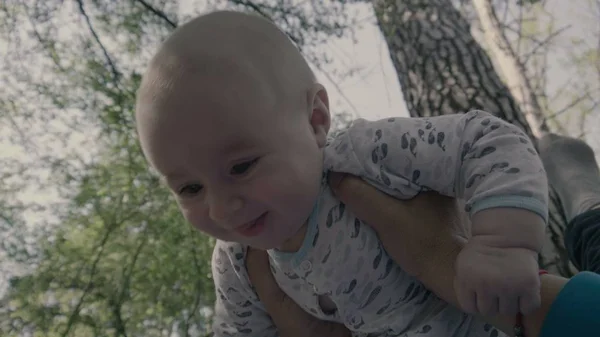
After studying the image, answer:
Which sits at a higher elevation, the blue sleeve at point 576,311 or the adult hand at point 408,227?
the blue sleeve at point 576,311

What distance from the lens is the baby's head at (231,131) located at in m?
0.80

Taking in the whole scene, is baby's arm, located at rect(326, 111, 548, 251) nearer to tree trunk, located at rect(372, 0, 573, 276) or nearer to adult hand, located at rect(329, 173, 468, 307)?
adult hand, located at rect(329, 173, 468, 307)

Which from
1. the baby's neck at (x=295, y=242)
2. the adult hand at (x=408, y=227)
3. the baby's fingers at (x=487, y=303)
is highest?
the baby's fingers at (x=487, y=303)

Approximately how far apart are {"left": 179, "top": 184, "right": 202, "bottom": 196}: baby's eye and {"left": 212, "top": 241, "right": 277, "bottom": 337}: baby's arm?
32 centimetres

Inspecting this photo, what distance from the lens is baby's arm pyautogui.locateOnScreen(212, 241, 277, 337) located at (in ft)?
3.78

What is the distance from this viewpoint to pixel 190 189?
0.86 m

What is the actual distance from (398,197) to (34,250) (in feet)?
9.95

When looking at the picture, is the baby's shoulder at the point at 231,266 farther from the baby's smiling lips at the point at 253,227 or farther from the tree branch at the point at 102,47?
the tree branch at the point at 102,47

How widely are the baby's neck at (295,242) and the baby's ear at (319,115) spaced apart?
0.18 meters

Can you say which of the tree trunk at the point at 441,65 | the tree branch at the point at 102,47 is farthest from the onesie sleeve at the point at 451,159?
the tree branch at the point at 102,47

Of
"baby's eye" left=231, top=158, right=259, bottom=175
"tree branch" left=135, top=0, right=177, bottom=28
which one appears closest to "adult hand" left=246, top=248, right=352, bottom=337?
"baby's eye" left=231, top=158, right=259, bottom=175

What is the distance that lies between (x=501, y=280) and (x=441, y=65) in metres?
2.20

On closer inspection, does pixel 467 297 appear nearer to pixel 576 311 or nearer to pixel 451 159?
pixel 576 311

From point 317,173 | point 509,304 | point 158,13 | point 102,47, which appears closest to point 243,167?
point 317,173
